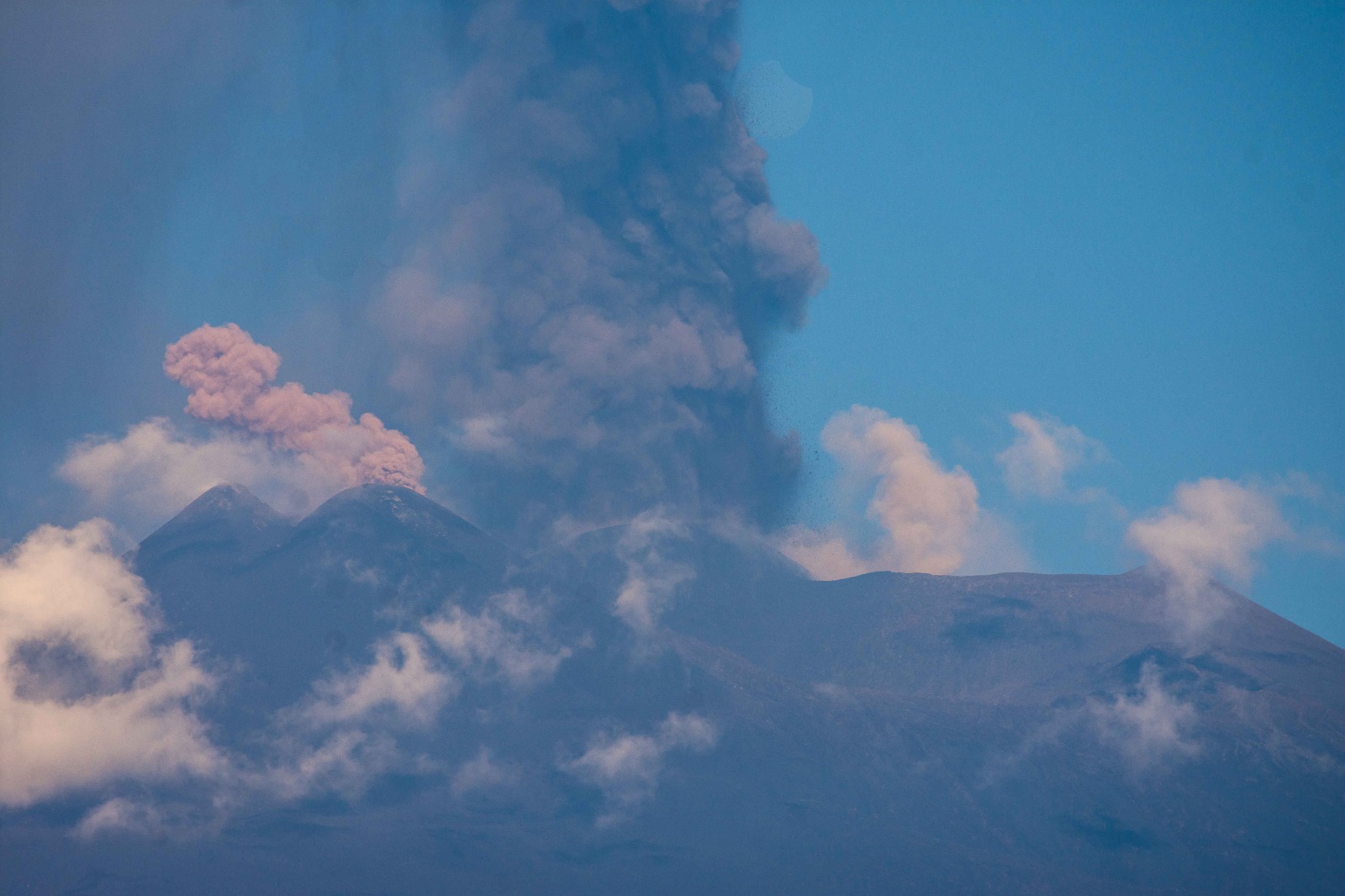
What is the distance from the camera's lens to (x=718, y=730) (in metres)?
119

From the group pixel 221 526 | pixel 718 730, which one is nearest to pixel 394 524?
pixel 221 526

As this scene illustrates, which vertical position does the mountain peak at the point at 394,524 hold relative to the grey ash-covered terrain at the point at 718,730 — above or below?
above

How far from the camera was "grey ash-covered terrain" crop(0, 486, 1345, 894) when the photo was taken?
3974 inches

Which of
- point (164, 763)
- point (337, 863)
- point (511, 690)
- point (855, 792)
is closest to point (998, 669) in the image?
point (855, 792)

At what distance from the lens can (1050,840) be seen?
11125cm

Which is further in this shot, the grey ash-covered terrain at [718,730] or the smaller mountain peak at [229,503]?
the smaller mountain peak at [229,503]

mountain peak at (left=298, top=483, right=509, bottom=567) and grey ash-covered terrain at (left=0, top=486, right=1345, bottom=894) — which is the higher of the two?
mountain peak at (left=298, top=483, right=509, bottom=567)

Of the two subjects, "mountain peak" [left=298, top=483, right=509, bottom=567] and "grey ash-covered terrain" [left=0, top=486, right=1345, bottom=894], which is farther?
"mountain peak" [left=298, top=483, right=509, bottom=567]

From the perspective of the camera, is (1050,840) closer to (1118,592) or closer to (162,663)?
(1118,592)

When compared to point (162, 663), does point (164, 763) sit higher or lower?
lower

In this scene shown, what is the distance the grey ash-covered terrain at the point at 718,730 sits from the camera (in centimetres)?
10094

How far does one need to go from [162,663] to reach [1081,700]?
84470 mm

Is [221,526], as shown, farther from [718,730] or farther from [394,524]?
[718,730]

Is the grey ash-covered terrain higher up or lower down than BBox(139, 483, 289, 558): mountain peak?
lower down
